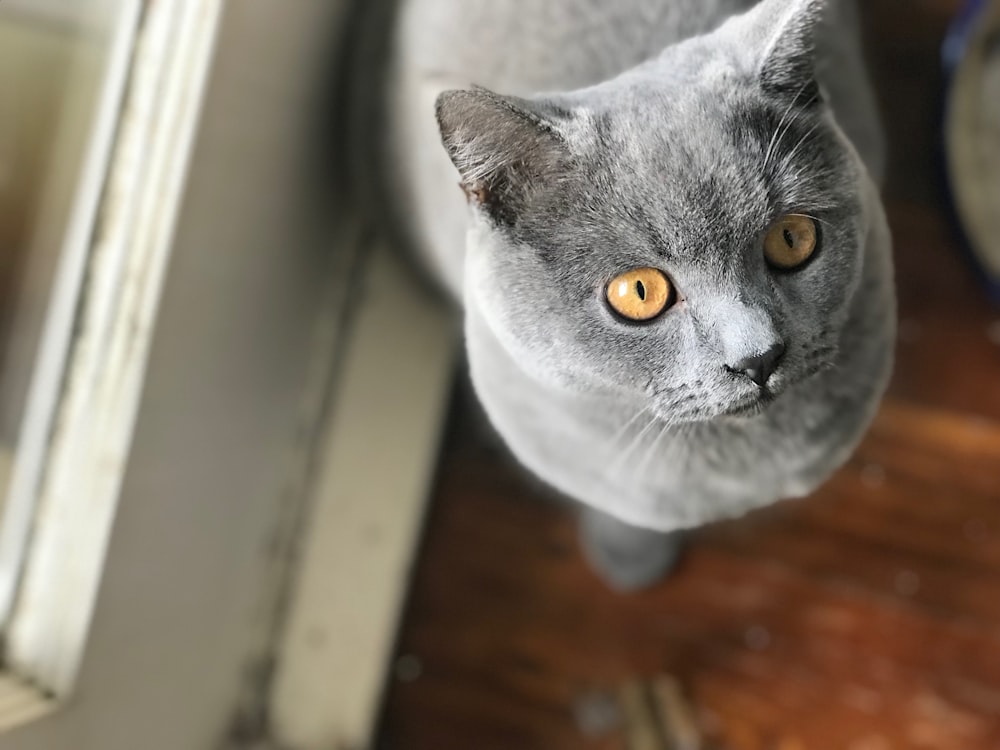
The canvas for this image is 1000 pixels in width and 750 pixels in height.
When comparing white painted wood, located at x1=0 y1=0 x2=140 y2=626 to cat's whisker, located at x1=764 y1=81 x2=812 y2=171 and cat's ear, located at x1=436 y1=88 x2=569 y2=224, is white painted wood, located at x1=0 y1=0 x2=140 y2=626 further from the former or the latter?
cat's whisker, located at x1=764 y1=81 x2=812 y2=171

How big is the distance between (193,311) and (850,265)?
0.61 meters

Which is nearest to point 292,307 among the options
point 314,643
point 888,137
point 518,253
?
point 314,643

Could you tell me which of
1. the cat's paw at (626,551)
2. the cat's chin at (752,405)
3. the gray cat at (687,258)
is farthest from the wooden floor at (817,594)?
the cat's chin at (752,405)

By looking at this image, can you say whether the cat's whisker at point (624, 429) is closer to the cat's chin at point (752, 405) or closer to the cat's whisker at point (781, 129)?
the cat's chin at point (752, 405)

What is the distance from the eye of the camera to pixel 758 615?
120cm

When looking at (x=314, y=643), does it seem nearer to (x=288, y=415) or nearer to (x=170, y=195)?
(x=288, y=415)

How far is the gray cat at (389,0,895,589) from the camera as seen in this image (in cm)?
60

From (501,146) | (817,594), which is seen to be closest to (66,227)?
(501,146)

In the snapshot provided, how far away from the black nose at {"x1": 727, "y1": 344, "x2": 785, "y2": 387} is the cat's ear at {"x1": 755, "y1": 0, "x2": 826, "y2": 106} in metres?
0.18

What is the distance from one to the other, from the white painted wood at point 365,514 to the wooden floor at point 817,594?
64 mm

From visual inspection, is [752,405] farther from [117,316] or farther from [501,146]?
[117,316]

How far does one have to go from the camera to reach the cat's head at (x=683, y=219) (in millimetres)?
601

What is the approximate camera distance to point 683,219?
602 millimetres

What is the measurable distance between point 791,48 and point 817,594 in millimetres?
799
